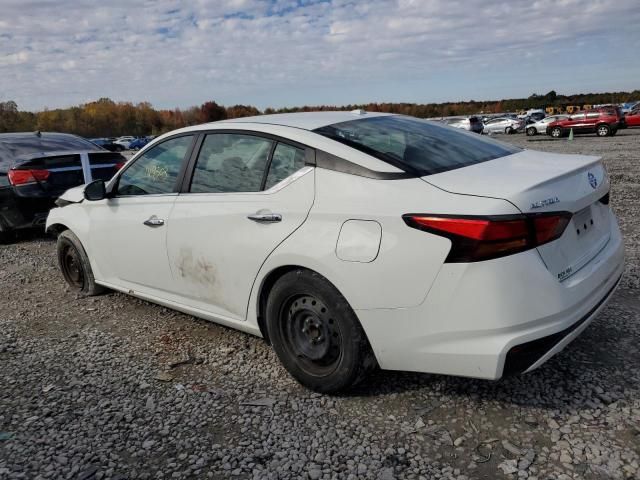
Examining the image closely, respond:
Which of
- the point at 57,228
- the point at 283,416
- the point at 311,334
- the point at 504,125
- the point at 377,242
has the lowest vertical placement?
the point at 283,416

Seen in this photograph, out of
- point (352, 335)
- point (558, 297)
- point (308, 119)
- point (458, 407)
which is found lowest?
point (458, 407)

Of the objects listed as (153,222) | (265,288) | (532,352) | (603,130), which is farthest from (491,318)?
(603,130)

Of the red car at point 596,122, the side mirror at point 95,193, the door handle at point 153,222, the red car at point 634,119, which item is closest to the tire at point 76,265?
the side mirror at point 95,193

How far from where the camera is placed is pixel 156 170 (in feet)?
13.5

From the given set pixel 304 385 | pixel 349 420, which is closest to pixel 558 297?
pixel 349 420

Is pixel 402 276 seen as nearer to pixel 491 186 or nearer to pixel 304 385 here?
pixel 491 186

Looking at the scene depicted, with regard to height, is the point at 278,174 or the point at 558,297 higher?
the point at 278,174

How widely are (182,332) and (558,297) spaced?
2.85 m

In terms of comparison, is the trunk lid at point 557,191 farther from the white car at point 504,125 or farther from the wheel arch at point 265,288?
the white car at point 504,125

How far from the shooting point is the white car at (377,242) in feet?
7.98

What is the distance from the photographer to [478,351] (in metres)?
2.46

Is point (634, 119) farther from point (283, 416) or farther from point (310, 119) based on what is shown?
point (283, 416)

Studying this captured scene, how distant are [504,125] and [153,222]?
135 ft

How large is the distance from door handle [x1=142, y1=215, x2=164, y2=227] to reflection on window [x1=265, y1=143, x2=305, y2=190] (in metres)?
1.04
